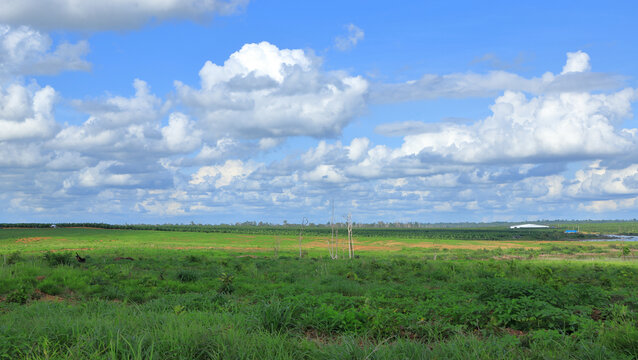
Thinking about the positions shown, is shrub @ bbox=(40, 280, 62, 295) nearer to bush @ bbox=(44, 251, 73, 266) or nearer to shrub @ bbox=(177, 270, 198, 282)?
shrub @ bbox=(177, 270, 198, 282)

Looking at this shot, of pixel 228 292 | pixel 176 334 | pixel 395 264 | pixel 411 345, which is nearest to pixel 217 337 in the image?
pixel 176 334

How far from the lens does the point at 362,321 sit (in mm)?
8344

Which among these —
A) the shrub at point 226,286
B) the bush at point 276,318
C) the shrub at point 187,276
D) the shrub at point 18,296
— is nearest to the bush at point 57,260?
the shrub at point 187,276

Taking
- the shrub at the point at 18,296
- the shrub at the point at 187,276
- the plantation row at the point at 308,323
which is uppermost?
the plantation row at the point at 308,323

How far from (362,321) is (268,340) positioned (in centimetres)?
270

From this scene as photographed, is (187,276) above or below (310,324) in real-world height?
below

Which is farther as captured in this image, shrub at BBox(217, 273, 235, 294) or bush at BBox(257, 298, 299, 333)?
shrub at BBox(217, 273, 235, 294)

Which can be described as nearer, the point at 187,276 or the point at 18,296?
the point at 18,296

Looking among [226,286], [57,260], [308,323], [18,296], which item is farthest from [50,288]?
[308,323]

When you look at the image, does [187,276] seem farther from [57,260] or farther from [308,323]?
[308,323]

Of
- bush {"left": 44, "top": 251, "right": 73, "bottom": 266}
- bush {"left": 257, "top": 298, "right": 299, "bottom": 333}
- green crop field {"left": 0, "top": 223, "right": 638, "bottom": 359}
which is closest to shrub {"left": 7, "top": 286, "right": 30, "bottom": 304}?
green crop field {"left": 0, "top": 223, "right": 638, "bottom": 359}

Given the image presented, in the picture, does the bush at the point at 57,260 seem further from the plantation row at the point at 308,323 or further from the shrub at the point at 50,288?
the shrub at the point at 50,288

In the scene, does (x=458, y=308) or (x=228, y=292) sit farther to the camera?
(x=228, y=292)

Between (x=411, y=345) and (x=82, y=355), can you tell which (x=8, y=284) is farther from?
(x=411, y=345)
